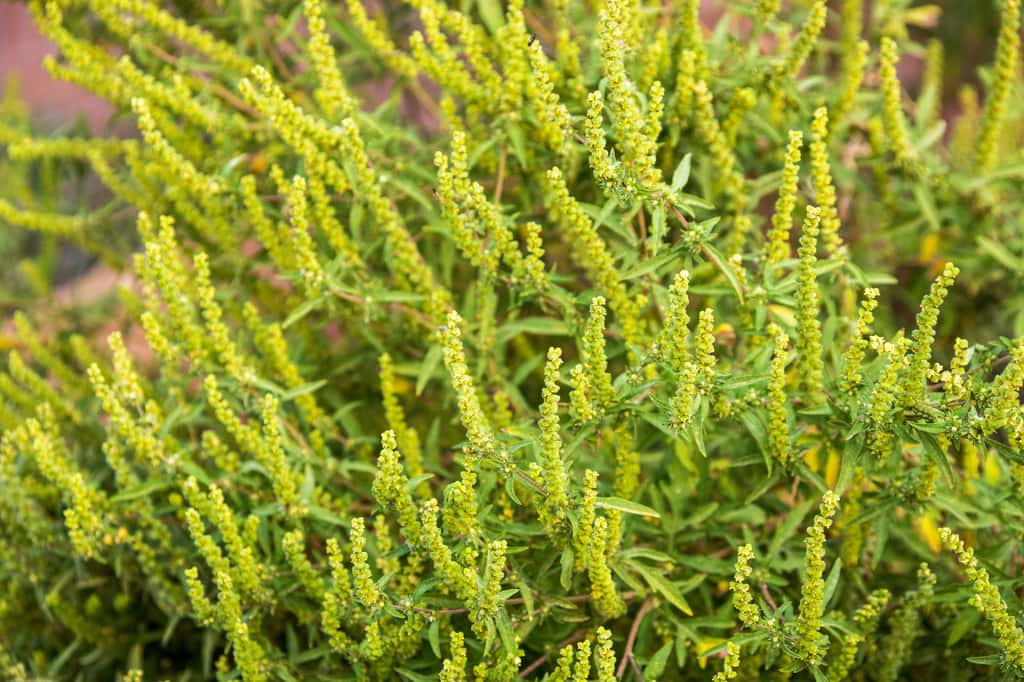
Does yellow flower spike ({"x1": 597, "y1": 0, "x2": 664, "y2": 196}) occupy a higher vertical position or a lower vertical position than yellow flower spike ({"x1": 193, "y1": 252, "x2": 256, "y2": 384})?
higher

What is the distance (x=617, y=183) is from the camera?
5.98 feet

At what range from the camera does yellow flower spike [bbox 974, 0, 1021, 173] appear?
2391 millimetres

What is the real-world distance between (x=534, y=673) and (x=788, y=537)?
0.56 meters

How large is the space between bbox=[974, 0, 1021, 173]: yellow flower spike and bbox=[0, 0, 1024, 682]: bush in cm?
1

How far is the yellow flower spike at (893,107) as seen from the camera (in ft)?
7.59

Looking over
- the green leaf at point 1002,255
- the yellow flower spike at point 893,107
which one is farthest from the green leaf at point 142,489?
the green leaf at point 1002,255

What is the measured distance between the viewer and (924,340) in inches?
66.3

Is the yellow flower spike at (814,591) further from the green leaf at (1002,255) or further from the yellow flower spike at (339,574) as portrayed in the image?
the green leaf at (1002,255)

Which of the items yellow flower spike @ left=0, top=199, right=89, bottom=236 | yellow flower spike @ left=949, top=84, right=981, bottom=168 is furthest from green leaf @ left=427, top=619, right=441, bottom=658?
yellow flower spike @ left=949, top=84, right=981, bottom=168

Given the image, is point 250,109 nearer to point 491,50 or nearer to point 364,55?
point 364,55

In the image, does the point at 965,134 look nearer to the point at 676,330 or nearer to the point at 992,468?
the point at 992,468

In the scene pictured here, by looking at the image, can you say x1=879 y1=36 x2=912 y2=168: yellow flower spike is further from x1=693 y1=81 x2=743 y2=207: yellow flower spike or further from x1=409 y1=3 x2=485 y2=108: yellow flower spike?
x1=409 y1=3 x2=485 y2=108: yellow flower spike

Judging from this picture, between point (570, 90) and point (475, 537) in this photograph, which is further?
point (570, 90)

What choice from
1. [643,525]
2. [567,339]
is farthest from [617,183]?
[567,339]
